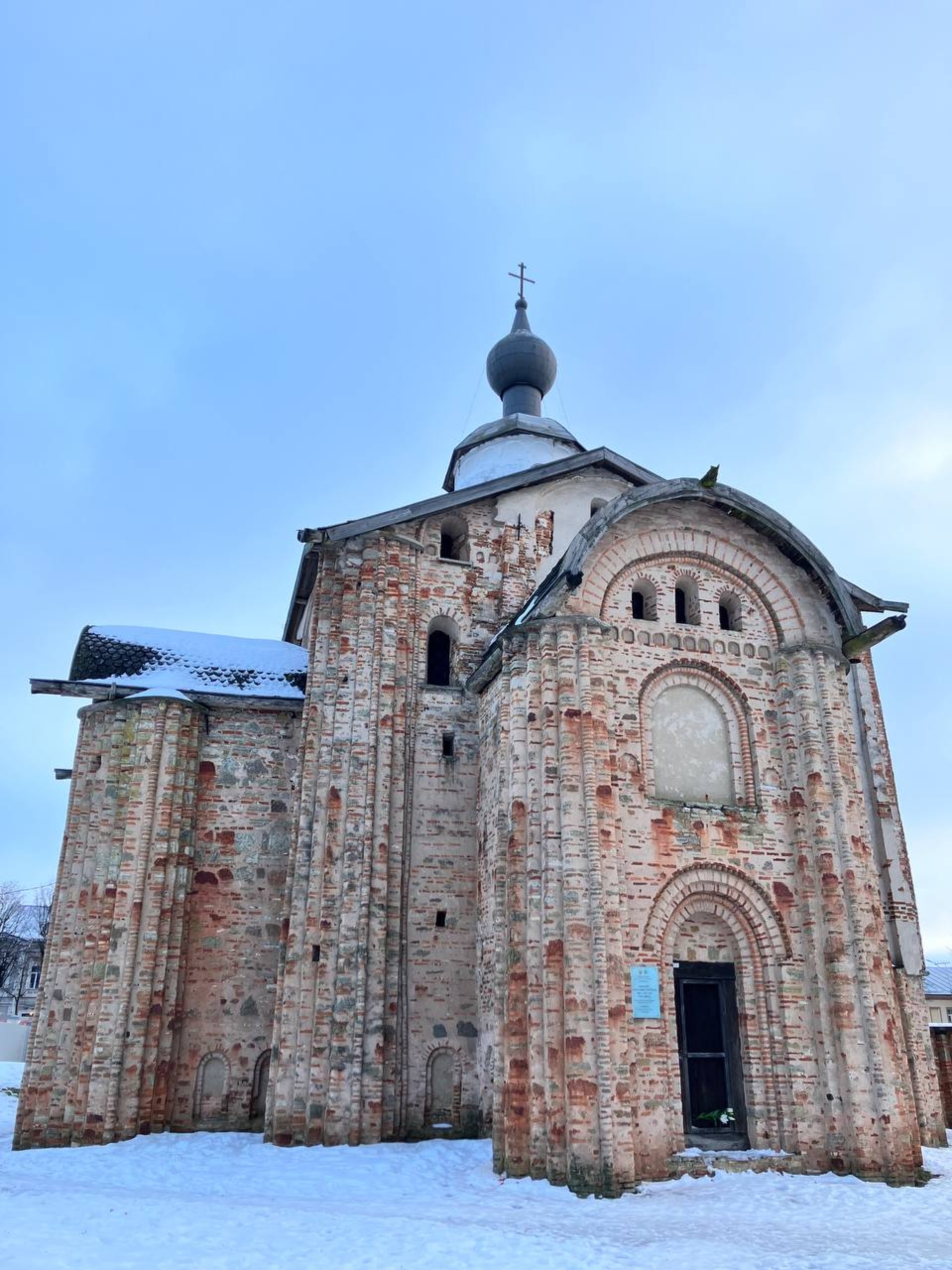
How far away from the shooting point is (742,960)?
11.0 m

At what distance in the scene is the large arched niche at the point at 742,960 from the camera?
10242 millimetres

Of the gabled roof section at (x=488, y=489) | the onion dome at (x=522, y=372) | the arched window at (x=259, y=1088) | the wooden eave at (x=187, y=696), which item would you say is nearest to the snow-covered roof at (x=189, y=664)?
the wooden eave at (x=187, y=696)

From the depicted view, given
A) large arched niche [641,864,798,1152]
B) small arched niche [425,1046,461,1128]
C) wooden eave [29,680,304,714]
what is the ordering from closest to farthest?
large arched niche [641,864,798,1152] → small arched niche [425,1046,461,1128] → wooden eave [29,680,304,714]

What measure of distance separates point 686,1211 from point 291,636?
1209cm

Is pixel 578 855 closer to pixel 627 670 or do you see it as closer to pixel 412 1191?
pixel 627 670

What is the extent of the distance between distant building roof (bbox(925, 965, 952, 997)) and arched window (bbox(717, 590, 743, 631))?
21.9 metres

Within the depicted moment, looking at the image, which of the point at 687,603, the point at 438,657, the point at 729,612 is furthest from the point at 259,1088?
the point at 729,612

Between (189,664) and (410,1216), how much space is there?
8.69 meters

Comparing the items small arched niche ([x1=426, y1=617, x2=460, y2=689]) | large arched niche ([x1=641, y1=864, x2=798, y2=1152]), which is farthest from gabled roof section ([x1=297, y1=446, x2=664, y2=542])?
large arched niche ([x1=641, y1=864, x2=798, y2=1152])

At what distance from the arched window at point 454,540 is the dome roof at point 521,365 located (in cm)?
675

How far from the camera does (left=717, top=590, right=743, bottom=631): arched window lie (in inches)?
498

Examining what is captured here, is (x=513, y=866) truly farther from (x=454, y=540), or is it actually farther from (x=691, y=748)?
(x=454, y=540)

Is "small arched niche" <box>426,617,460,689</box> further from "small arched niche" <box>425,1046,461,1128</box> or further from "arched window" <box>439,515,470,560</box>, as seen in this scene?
"small arched niche" <box>425,1046,461,1128</box>

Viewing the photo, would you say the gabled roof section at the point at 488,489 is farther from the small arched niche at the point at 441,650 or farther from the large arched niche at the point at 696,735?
the large arched niche at the point at 696,735
